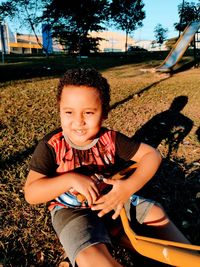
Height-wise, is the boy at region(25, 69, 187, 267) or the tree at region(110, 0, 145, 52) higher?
the tree at region(110, 0, 145, 52)

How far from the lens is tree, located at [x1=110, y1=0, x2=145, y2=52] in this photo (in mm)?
30016

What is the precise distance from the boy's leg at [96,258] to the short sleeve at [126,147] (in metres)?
0.75

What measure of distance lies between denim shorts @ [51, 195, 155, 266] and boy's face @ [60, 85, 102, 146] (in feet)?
1.76

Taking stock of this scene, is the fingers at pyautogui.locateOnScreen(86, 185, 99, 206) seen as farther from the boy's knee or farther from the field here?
the field

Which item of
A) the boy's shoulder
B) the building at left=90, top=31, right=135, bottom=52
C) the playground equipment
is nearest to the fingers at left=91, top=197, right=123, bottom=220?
the playground equipment

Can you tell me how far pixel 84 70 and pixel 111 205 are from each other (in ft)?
3.46

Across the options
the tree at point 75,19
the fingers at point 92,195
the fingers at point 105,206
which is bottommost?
the fingers at point 105,206

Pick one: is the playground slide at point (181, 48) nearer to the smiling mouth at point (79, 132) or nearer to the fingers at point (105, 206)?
the smiling mouth at point (79, 132)

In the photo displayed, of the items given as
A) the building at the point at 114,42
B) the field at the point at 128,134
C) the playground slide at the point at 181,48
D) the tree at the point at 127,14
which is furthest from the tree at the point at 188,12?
the building at the point at 114,42

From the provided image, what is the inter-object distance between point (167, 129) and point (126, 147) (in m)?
2.88

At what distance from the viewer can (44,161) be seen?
1.96 meters

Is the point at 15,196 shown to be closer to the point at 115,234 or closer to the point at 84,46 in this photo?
the point at 115,234

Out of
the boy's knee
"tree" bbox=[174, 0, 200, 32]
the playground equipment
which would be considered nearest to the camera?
the playground equipment

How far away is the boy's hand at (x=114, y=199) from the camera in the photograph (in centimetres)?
166
